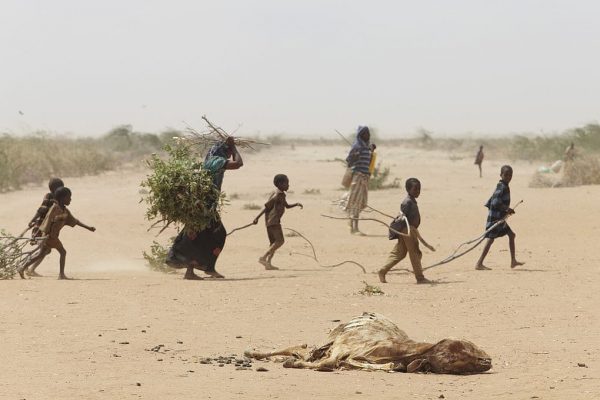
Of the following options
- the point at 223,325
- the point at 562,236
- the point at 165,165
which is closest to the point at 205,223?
the point at 165,165

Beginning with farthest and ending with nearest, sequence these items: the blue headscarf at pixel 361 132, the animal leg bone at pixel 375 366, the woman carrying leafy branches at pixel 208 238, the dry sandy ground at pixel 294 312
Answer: the blue headscarf at pixel 361 132
the woman carrying leafy branches at pixel 208 238
the animal leg bone at pixel 375 366
the dry sandy ground at pixel 294 312

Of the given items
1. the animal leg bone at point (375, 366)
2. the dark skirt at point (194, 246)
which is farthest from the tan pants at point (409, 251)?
the animal leg bone at point (375, 366)

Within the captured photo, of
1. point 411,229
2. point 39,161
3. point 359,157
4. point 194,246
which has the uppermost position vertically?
point 359,157

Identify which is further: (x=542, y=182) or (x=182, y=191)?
(x=542, y=182)

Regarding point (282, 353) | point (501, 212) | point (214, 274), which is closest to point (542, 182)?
point (501, 212)

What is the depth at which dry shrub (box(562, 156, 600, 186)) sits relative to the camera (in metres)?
29.8

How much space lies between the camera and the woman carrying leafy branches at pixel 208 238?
48.8 feet

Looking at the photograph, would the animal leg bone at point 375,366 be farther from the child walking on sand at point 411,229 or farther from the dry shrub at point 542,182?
the dry shrub at point 542,182

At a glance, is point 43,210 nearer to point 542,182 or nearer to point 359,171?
point 359,171

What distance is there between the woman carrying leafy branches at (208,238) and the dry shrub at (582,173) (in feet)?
54.9

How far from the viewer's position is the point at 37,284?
14.5 m

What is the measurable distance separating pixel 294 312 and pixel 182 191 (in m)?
2.82

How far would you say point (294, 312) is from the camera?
12.5m

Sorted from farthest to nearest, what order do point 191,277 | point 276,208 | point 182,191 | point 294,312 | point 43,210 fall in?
point 276,208 → point 43,210 → point 191,277 → point 182,191 → point 294,312
